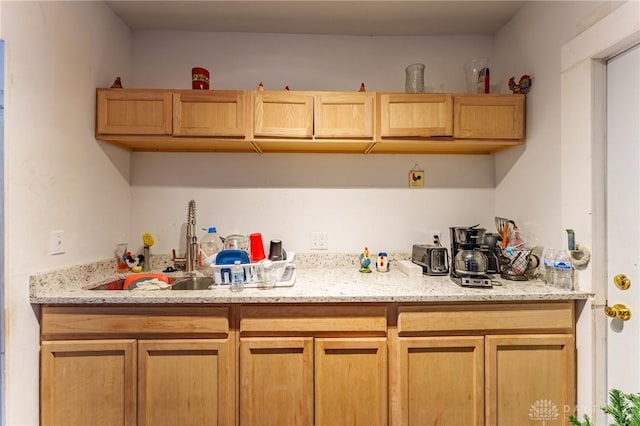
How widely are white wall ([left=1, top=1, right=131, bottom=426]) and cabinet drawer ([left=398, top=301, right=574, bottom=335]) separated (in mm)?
1674

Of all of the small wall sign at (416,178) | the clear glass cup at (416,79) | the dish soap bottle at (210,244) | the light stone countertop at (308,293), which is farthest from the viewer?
the small wall sign at (416,178)

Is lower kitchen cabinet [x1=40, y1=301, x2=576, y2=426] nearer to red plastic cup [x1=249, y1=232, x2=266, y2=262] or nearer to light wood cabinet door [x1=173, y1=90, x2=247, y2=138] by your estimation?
red plastic cup [x1=249, y1=232, x2=266, y2=262]

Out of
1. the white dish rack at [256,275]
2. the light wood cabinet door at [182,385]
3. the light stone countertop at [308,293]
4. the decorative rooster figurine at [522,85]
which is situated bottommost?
the light wood cabinet door at [182,385]

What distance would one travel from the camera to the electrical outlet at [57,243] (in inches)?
55.9

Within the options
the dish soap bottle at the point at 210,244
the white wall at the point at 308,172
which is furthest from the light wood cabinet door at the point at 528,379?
the dish soap bottle at the point at 210,244

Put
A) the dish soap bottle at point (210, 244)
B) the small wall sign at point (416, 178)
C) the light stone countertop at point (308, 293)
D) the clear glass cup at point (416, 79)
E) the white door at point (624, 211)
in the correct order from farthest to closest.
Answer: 1. the small wall sign at point (416, 178)
2. the dish soap bottle at point (210, 244)
3. the clear glass cup at point (416, 79)
4. the light stone countertop at point (308, 293)
5. the white door at point (624, 211)

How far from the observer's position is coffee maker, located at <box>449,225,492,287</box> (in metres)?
1.51

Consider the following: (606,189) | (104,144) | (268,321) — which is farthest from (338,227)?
(104,144)

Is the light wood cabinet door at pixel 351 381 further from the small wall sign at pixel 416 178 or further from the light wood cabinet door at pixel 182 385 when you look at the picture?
the small wall sign at pixel 416 178

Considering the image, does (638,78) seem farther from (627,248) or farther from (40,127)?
(40,127)

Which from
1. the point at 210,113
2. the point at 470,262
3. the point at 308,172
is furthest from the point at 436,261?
the point at 210,113

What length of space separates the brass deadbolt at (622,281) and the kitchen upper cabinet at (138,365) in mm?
1735

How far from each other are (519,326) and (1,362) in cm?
225

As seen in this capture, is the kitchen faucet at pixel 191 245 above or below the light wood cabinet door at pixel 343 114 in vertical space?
below
